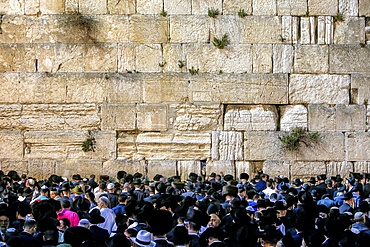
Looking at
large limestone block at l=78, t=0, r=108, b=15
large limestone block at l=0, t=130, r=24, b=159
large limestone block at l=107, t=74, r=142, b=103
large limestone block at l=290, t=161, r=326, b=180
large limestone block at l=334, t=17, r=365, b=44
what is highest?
large limestone block at l=78, t=0, r=108, b=15

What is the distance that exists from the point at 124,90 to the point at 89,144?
1829 millimetres

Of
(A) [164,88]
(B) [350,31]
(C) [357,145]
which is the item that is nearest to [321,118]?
(C) [357,145]

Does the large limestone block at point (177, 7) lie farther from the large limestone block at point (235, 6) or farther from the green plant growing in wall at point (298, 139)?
the green plant growing in wall at point (298, 139)

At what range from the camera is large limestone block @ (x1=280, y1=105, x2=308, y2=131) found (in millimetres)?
22609

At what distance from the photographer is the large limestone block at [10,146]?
73.2 feet

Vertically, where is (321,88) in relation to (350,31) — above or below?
below

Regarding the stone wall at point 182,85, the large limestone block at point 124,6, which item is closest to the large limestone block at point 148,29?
the stone wall at point 182,85

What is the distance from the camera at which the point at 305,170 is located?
22.5 m

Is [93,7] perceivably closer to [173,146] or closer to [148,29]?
[148,29]

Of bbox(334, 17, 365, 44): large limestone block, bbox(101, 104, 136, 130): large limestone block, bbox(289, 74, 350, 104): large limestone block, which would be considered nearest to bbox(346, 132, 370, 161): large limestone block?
bbox(289, 74, 350, 104): large limestone block

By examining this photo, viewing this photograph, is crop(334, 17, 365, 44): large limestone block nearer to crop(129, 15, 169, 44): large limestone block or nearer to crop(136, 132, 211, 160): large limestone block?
crop(136, 132, 211, 160): large limestone block

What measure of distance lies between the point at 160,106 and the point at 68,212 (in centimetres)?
971

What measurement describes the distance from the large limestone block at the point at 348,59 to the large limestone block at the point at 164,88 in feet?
14.2

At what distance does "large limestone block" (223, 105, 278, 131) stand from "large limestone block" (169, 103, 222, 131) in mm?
315
